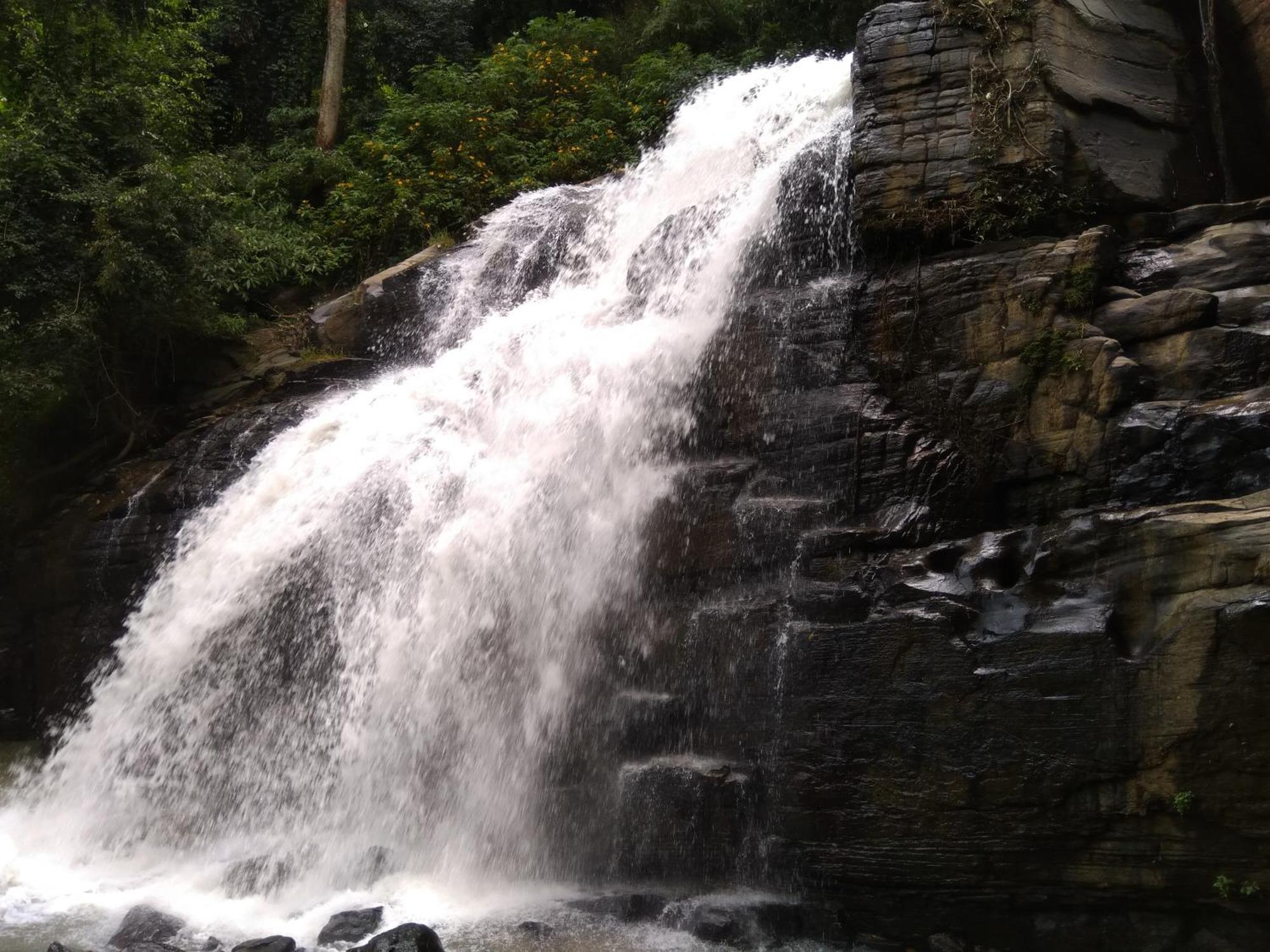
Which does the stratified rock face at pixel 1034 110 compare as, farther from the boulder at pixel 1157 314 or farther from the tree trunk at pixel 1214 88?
the boulder at pixel 1157 314

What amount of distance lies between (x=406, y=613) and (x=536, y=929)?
326cm

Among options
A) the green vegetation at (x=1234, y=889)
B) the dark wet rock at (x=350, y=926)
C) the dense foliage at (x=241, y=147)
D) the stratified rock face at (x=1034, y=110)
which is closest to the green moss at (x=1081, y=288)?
the stratified rock face at (x=1034, y=110)

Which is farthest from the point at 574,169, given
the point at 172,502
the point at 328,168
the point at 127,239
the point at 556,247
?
the point at 172,502

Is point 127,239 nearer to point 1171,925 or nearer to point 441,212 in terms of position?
point 441,212

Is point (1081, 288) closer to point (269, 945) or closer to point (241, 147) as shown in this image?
point (269, 945)

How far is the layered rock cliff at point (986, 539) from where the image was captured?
235 inches

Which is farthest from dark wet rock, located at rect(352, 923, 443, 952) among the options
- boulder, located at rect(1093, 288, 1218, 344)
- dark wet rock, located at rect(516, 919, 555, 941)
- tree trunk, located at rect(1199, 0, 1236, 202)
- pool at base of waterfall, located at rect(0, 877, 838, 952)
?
tree trunk, located at rect(1199, 0, 1236, 202)

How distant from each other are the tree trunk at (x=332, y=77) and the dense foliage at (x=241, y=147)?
44 cm

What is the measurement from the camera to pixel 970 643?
6492 mm

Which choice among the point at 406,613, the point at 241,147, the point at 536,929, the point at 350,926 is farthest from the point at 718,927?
the point at 241,147

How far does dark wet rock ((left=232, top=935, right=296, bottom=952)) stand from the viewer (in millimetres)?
6789

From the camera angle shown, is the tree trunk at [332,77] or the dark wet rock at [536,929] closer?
the dark wet rock at [536,929]

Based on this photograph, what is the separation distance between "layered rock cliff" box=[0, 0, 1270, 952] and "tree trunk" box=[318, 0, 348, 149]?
12.4 m

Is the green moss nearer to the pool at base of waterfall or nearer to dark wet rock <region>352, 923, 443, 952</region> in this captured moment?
the pool at base of waterfall
